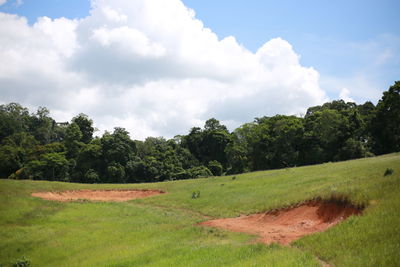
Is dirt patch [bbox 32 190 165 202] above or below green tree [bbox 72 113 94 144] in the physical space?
below

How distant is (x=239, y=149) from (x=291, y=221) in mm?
60588

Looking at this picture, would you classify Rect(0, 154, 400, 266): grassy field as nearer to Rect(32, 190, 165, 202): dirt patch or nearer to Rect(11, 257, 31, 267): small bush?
Rect(11, 257, 31, 267): small bush

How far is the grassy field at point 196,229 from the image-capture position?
10383mm

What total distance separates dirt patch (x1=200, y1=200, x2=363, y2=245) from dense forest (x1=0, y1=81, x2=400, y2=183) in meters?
40.5

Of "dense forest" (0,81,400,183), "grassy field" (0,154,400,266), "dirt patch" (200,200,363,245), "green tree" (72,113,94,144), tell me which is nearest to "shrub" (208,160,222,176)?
"dense forest" (0,81,400,183)

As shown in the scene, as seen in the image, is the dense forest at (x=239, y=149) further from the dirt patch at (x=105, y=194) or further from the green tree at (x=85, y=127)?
the dirt patch at (x=105, y=194)

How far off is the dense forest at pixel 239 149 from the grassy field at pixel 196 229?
100 feet

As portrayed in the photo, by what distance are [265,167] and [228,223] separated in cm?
5183

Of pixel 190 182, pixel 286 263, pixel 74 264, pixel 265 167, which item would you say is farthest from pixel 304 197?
pixel 265 167

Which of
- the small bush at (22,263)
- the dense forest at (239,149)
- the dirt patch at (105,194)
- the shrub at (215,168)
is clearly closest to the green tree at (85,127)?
the dense forest at (239,149)

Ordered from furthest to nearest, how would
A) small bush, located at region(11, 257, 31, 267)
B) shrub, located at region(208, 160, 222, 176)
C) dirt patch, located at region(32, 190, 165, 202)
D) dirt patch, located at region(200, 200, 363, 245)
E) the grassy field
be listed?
shrub, located at region(208, 160, 222, 176) < dirt patch, located at region(32, 190, 165, 202) < small bush, located at region(11, 257, 31, 267) < dirt patch, located at region(200, 200, 363, 245) < the grassy field

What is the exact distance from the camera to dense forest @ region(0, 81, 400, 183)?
55.0 m

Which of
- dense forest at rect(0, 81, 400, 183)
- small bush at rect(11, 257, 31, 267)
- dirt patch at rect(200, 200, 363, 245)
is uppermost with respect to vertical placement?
dense forest at rect(0, 81, 400, 183)

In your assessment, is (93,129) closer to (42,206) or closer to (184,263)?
(42,206)
